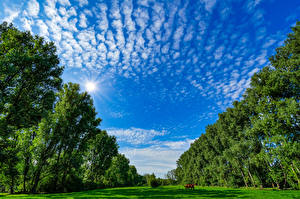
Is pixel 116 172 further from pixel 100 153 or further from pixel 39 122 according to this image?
pixel 39 122

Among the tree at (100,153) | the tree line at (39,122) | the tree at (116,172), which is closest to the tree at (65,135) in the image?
the tree line at (39,122)

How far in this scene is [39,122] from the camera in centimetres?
2025

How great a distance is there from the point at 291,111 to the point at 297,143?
568cm

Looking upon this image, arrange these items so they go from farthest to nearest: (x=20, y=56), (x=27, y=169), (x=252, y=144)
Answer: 1. (x=252, y=144)
2. (x=27, y=169)
3. (x=20, y=56)

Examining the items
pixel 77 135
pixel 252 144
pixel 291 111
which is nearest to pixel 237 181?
pixel 252 144

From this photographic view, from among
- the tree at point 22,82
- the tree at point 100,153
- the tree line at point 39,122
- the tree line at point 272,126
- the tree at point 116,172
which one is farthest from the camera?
the tree at point 116,172

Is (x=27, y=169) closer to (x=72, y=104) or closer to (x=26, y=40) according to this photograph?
(x=72, y=104)

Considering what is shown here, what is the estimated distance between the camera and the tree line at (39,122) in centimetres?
1561

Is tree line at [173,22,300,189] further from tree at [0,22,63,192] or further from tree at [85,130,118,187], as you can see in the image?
tree at [85,130,118,187]

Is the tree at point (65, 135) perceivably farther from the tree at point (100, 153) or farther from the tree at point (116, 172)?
the tree at point (116, 172)

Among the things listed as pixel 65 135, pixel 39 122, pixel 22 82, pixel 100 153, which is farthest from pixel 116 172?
pixel 22 82

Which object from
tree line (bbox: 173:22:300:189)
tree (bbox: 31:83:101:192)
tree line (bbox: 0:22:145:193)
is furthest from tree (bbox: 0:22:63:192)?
tree line (bbox: 173:22:300:189)

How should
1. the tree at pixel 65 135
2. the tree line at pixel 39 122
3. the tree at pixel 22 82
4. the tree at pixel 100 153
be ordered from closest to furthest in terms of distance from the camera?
the tree at pixel 22 82
the tree line at pixel 39 122
the tree at pixel 65 135
the tree at pixel 100 153

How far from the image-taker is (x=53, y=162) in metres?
28.9
